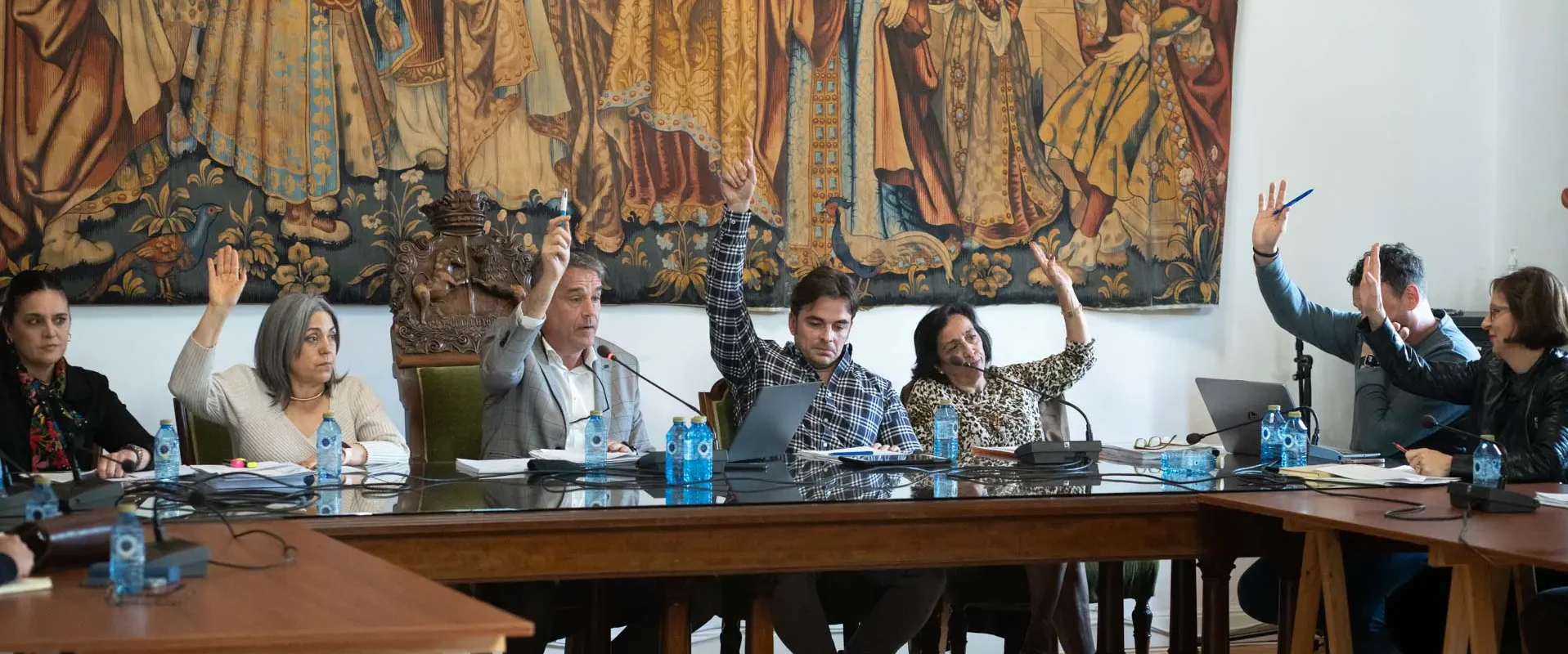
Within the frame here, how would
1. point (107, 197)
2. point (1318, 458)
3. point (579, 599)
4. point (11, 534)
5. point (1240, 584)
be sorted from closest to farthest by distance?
point (11, 534) < point (579, 599) < point (1318, 458) < point (1240, 584) < point (107, 197)

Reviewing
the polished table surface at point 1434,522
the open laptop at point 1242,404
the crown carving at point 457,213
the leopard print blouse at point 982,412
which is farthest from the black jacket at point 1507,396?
the crown carving at point 457,213

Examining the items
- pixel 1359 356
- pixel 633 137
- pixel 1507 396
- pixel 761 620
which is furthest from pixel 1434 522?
pixel 633 137

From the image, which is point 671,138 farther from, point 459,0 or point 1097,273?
point 1097,273

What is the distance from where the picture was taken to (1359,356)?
405cm

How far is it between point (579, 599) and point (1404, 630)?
1.79 metres

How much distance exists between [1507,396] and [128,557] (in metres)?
2.86

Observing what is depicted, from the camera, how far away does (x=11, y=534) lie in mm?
1633

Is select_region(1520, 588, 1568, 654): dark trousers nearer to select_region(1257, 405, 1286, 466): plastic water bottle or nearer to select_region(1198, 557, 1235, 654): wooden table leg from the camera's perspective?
select_region(1198, 557, 1235, 654): wooden table leg

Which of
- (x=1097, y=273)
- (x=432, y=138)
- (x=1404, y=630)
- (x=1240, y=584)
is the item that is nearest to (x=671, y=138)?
(x=432, y=138)

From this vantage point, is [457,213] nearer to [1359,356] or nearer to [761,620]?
[761,620]

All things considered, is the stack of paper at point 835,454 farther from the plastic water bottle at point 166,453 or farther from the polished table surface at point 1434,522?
the plastic water bottle at point 166,453

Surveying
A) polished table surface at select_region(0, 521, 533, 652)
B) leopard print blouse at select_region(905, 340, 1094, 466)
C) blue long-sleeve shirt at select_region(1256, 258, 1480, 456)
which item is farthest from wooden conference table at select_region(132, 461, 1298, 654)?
blue long-sleeve shirt at select_region(1256, 258, 1480, 456)

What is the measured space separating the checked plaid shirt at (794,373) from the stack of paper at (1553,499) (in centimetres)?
146


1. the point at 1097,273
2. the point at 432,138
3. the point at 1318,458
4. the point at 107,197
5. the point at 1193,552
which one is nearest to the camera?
the point at 1193,552
